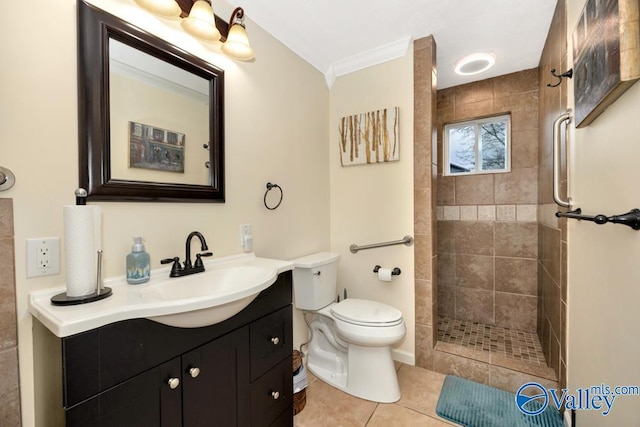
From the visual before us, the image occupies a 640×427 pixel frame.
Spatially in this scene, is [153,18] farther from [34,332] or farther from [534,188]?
[534,188]

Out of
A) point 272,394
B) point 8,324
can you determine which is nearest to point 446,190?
point 272,394

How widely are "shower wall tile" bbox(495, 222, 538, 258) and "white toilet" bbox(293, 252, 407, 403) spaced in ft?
4.54

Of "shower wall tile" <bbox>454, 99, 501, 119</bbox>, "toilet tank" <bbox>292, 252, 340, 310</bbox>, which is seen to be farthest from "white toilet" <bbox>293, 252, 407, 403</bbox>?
"shower wall tile" <bbox>454, 99, 501, 119</bbox>

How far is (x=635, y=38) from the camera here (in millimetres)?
723

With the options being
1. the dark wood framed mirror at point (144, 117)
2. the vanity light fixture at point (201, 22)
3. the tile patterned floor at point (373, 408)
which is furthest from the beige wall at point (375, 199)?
the vanity light fixture at point (201, 22)

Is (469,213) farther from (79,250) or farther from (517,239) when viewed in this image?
(79,250)

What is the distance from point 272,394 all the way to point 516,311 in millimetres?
2256

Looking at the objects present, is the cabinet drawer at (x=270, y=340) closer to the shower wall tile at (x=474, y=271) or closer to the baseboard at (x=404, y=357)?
the baseboard at (x=404, y=357)

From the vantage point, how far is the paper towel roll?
2.87ft

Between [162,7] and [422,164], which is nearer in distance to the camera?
[162,7]

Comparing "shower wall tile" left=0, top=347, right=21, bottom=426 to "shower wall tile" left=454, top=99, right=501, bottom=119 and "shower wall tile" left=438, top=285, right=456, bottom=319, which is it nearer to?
"shower wall tile" left=438, top=285, right=456, bottom=319

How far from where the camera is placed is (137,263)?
1.09 metres

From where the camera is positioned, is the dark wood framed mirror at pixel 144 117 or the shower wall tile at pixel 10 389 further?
the dark wood framed mirror at pixel 144 117

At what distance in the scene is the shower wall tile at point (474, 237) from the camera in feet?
8.37
